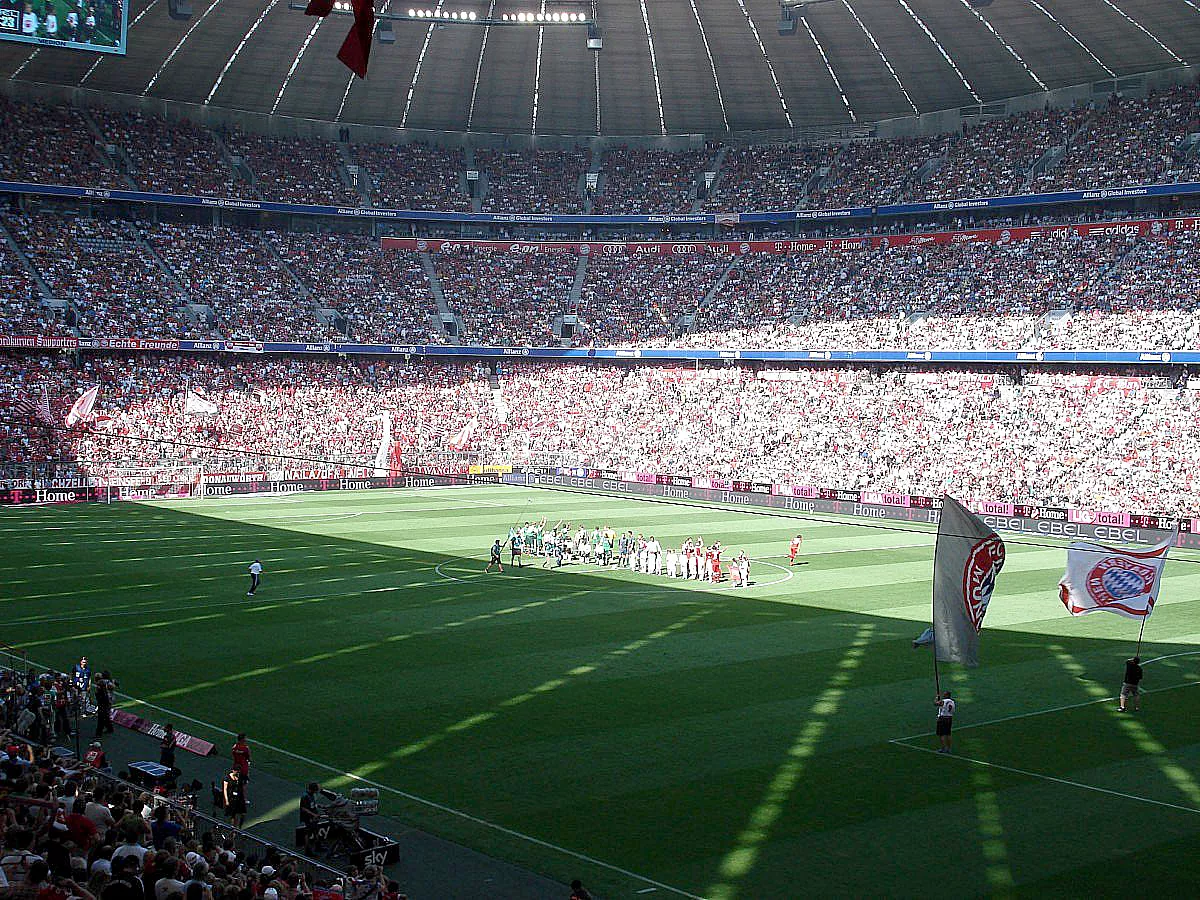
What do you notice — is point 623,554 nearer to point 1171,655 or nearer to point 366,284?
point 1171,655

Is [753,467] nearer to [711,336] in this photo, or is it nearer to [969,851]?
[711,336]

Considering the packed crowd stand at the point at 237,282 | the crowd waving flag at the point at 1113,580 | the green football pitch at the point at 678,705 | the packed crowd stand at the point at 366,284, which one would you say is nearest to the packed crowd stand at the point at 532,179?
the packed crowd stand at the point at 366,284

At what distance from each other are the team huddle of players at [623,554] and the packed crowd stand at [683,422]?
19801 millimetres

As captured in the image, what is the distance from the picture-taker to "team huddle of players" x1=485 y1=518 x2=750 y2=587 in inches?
1630

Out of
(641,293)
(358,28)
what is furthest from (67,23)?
(641,293)

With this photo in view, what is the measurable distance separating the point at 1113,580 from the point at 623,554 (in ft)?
70.5

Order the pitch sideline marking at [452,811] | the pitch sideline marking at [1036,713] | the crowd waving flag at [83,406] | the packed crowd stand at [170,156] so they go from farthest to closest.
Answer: the packed crowd stand at [170,156], the crowd waving flag at [83,406], the pitch sideline marking at [1036,713], the pitch sideline marking at [452,811]

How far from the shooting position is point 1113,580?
82.0 feet

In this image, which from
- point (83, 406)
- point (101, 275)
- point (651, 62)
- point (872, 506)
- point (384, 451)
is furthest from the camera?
point (651, 62)

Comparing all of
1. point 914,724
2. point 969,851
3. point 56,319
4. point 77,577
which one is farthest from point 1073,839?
point 56,319

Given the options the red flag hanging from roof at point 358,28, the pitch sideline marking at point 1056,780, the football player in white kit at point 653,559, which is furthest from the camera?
the football player in white kit at point 653,559

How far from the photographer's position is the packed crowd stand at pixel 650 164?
6844 cm

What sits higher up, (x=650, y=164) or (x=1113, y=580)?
(x=650, y=164)

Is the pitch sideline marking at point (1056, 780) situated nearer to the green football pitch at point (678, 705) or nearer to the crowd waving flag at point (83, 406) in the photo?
the green football pitch at point (678, 705)
